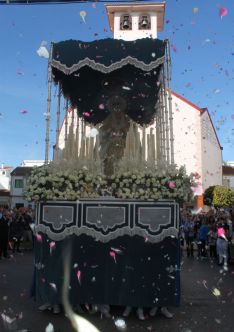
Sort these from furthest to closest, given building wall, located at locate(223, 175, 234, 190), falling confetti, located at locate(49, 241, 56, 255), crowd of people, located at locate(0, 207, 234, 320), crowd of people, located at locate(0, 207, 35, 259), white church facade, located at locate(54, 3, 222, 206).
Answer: building wall, located at locate(223, 175, 234, 190), white church facade, located at locate(54, 3, 222, 206), crowd of people, located at locate(0, 207, 35, 259), crowd of people, located at locate(0, 207, 234, 320), falling confetti, located at locate(49, 241, 56, 255)

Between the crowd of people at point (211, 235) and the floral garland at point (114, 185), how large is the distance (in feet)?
28.4

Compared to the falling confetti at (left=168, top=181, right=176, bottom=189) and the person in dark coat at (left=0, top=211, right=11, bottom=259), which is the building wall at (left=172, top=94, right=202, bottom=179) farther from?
the falling confetti at (left=168, top=181, right=176, bottom=189)

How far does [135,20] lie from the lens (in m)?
45.8

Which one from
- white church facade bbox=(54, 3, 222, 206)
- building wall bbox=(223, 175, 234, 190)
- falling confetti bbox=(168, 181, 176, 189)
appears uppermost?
white church facade bbox=(54, 3, 222, 206)

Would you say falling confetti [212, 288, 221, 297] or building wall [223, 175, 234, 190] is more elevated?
building wall [223, 175, 234, 190]

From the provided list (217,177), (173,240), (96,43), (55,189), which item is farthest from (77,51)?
(217,177)

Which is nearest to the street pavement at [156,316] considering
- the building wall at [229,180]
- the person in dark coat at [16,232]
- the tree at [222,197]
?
the person in dark coat at [16,232]

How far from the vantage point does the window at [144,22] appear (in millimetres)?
43875

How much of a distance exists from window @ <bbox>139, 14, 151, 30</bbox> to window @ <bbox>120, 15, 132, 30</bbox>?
1.15 meters

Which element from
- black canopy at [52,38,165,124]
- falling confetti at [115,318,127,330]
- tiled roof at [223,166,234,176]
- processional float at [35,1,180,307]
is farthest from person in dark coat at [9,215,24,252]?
tiled roof at [223,166,234,176]

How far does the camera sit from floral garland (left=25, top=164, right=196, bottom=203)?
6.58m

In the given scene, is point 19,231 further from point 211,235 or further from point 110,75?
point 110,75

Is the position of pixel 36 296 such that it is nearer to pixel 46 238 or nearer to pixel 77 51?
pixel 46 238

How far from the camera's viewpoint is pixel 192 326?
19.7ft
